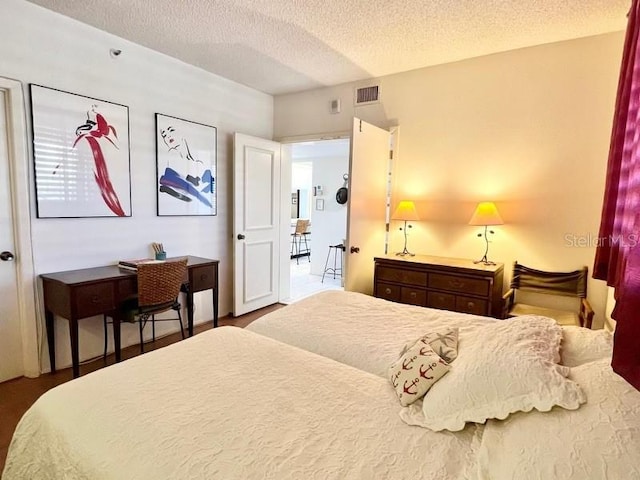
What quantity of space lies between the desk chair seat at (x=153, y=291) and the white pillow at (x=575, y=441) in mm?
2430

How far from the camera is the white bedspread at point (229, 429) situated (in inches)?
36.8

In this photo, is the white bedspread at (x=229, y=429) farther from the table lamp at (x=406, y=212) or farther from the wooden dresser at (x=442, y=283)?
the table lamp at (x=406, y=212)

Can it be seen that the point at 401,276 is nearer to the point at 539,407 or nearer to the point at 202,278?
the point at 202,278

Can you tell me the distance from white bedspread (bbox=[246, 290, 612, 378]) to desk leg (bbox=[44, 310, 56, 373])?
1.67 m

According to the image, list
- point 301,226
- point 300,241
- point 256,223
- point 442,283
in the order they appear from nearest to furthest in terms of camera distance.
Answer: point 442,283 → point 256,223 → point 301,226 → point 300,241

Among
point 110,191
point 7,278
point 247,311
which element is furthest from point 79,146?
point 247,311

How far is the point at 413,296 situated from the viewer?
323 cm

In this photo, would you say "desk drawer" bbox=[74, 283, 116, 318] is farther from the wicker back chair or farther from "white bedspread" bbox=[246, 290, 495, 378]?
the wicker back chair

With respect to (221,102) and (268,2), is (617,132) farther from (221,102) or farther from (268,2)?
(221,102)

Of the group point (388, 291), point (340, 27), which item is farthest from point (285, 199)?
point (340, 27)

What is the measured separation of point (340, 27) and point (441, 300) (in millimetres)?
2352

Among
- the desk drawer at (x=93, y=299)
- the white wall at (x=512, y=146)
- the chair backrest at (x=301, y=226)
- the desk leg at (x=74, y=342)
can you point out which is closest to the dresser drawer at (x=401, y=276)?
the white wall at (x=512, y=146)

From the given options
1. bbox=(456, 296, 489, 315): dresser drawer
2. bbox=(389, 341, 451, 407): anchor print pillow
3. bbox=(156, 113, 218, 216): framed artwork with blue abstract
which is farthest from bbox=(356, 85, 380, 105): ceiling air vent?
bbox=(389, 341, 451, 407): anchor print pillow

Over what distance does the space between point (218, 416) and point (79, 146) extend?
8.27ft
